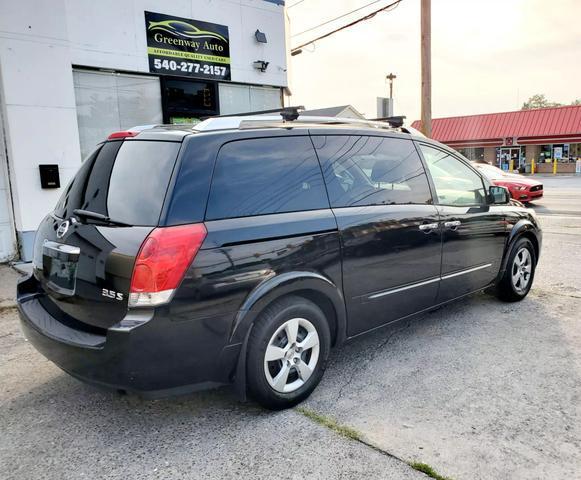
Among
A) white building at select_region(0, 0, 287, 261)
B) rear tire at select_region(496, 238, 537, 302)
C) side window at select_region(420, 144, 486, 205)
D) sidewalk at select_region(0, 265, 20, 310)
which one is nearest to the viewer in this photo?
side window at select_region(420, 144, 486, 205)

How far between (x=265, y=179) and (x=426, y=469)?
1.83 metres

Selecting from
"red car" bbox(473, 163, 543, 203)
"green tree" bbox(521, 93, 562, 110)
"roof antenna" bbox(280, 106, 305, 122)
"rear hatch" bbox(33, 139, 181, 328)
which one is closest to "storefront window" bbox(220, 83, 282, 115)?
"red car" bbox(473, 163, 543, 203)

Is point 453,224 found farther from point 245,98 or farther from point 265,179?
point 245,98

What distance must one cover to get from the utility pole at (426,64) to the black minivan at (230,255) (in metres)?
9.48

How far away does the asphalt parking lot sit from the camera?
252 cm

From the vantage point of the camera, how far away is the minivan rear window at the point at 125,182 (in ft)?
8.87

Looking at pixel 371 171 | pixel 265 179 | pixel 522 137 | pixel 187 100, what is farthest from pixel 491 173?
pixel 522 137

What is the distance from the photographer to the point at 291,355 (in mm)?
3033

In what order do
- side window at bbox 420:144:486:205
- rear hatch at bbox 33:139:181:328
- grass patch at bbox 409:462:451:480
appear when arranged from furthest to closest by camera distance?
side window at bbox 420:144:486:205, rear hatch at bbox 33:139:181:328, grass patch at bbox 409:462:451:480

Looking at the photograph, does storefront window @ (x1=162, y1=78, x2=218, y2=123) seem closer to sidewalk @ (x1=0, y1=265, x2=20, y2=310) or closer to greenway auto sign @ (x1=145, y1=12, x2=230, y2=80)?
greenway auto sign @ (x1=145, y1=12, x2=230, y2=80)

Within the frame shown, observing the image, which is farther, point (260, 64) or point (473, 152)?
point (473, 152)

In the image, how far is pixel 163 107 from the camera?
959 centimetres

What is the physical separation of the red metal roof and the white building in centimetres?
2888

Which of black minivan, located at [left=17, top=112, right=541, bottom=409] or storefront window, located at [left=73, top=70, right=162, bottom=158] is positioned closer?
black minivan, located at [left=17, top=112, right=541, bottom=409]
